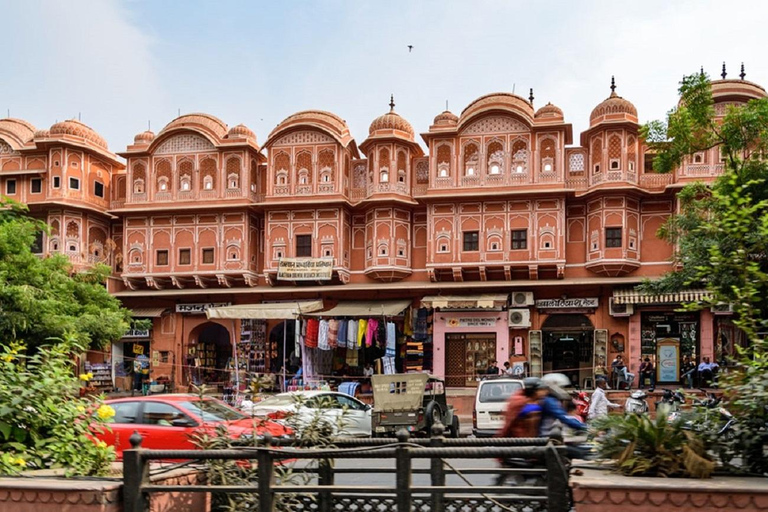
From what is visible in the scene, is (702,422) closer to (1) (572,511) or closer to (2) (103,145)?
(1) (572,511)

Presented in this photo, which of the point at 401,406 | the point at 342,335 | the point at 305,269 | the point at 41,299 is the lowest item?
the point at 401,406

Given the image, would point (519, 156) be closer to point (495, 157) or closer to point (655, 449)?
point (495, 157)

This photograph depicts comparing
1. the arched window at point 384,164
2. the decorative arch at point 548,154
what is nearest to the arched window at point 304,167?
the arched window at point 384,164

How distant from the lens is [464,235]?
29094 millimetres

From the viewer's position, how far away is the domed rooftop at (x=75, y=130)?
32000 millimetres

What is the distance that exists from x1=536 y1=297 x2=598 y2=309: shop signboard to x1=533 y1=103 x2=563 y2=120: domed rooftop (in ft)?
22.1

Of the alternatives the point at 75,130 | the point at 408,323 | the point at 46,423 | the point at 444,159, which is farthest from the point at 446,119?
the point at 46,423

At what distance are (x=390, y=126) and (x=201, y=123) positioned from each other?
7979mm

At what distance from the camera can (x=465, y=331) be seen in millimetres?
28672

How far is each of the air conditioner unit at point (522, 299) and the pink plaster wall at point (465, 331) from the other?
560 mm

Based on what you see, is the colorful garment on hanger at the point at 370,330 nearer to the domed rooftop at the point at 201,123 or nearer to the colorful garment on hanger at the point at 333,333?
the colorful garment on hanger at the point at 333,333

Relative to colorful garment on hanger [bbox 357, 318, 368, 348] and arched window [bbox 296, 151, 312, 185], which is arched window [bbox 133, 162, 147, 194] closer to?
arched window [bbox 296, 151, 312, 185]

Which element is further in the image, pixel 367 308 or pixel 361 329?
pixel 367 308

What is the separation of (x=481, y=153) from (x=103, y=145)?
1672 centimetres
